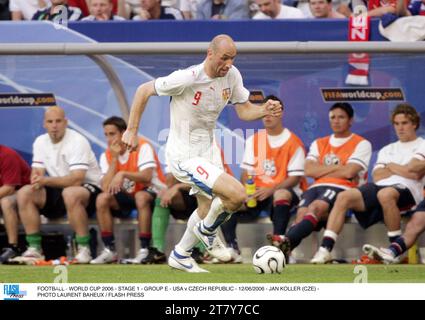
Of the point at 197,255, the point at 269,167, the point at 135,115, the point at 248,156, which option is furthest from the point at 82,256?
the point at 135,115

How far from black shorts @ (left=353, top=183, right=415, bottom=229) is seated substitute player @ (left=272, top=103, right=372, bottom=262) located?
0.28m

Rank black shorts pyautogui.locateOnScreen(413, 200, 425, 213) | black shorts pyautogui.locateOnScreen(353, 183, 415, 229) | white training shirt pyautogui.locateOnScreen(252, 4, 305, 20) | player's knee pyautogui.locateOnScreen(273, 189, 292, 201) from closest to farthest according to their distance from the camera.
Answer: black shorts pyautogui.locateOnScreen(413, 200, 425, 213) < black shorts pyautogui.locateOnScreen(353, 183, 415, 229) < player's knee pyautogui.locateOnScreen(273, 189, 292, 201) < white training shirt pyautogui.locateOnScreen(252, 4, 305, 20)

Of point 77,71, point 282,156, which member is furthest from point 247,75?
point 77,71

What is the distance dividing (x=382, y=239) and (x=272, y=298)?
479 centimetres

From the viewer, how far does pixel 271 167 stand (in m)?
13.3

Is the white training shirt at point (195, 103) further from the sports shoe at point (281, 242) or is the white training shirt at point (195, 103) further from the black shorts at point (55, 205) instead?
the black shorts at point (55, 205)

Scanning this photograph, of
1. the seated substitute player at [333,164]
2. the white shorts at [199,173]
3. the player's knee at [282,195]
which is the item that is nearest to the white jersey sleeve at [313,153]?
the seated substitute player at [333,164]

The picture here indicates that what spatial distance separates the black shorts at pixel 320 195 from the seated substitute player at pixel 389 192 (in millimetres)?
164

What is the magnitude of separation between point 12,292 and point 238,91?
9.88 ft

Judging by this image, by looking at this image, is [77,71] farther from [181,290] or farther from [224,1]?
[181,290]

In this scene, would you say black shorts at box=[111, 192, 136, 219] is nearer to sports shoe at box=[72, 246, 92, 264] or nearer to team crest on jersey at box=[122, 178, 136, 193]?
A: team crest on jersey at box=[122, 178, 136, 193]

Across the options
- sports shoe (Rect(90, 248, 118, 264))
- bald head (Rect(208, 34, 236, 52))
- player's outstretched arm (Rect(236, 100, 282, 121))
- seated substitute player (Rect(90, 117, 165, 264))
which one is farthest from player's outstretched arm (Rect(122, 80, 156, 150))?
sports shoe (Rect(90, 248, 118, 264))

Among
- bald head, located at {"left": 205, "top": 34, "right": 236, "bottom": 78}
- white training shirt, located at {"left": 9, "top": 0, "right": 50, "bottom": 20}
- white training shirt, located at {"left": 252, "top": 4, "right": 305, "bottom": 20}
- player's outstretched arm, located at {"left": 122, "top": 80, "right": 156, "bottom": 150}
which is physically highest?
white training shirt, located at {"left": 9, "top": 0, "right": 50, "bottom": 20}

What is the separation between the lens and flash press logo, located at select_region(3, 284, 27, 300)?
8.73 meters
